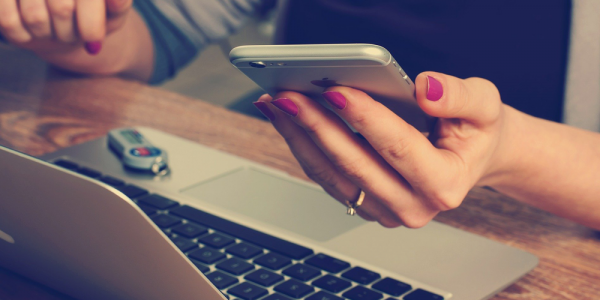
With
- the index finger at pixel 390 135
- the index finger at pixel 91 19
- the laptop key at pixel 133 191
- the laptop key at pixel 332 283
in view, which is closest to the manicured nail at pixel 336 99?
the index finger at pixel 390 135

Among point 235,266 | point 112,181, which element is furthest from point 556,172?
point 112,181

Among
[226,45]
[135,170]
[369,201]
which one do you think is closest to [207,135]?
[135,170]

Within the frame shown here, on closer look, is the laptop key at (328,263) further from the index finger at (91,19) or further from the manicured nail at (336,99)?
the index finger at (91,19)

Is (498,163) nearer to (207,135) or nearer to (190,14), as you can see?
(207,135)

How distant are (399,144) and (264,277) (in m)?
0.13

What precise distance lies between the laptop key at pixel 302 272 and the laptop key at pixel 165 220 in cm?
11

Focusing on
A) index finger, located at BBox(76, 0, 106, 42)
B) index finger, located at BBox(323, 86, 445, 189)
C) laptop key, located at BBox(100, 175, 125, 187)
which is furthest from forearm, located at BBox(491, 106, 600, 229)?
index finger, located at BBox(76, 0, 106, 42)

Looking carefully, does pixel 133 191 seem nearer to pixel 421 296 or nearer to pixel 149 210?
pixel 149 210

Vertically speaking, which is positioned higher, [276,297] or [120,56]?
[120,56]

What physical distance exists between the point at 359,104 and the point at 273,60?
6 cm

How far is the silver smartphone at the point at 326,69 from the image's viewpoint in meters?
0.30

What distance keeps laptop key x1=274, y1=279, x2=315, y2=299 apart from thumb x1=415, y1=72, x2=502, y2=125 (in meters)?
0.14

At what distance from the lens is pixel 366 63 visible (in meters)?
Result: 0.31

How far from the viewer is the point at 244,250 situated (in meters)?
0.42
